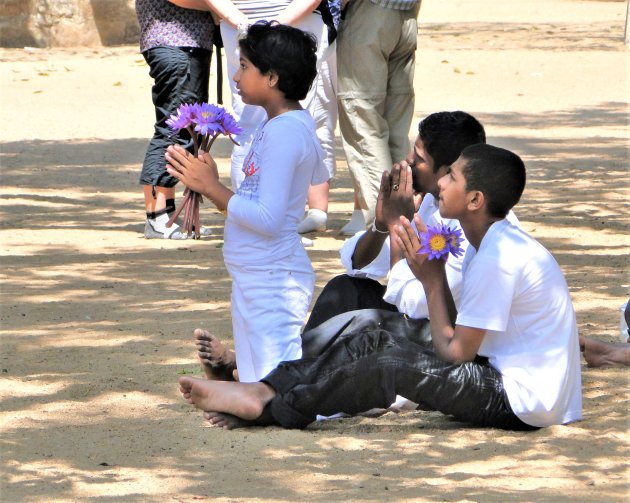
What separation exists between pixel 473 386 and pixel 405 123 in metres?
3.62

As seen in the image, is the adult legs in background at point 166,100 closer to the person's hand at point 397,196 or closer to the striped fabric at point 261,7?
the striped fabric at point 261,7

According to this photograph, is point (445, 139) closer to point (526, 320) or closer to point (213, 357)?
point (526, 320)

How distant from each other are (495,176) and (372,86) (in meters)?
3.17

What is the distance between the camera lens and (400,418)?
4445 millimetres

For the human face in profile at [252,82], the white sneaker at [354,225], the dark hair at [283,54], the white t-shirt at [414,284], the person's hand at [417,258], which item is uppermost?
the dark hair at [283,54]

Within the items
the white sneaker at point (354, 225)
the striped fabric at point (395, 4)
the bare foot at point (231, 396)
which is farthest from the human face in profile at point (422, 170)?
the white sneaker at point (354, 225)

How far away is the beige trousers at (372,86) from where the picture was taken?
7191 millimetres

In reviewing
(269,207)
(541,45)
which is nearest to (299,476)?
(269,207)

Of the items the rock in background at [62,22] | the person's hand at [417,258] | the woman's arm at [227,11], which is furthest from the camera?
the rock in background at [62,22]

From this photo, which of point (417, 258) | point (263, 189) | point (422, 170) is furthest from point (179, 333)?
point (417, 258)

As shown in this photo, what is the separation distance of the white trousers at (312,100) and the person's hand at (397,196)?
1987mm

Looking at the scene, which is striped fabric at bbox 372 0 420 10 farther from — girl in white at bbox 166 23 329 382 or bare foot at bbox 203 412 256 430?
bare foot at bbox 203 412 256 430

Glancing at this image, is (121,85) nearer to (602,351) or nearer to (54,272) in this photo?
(54,272)

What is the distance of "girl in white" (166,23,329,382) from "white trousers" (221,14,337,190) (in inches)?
76.4
